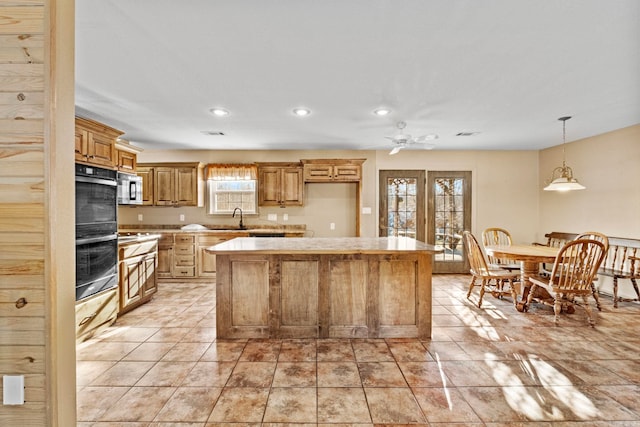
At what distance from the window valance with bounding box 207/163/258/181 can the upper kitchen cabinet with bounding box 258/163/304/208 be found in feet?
0.51

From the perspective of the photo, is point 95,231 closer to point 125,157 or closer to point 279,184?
point 125,157

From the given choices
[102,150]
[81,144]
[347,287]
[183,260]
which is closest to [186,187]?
[183,260]

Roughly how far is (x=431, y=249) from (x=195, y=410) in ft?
7.39

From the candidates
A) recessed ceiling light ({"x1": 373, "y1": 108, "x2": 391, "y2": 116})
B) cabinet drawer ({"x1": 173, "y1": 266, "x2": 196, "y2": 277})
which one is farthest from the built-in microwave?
recessed ceiling light ({"x1": 373, "y1": 108, "x2": 391, "y2": 116})

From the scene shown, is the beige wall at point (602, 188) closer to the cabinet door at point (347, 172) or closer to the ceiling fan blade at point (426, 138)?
the ceiling fan blade at point (426, 138)

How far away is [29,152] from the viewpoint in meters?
1.24

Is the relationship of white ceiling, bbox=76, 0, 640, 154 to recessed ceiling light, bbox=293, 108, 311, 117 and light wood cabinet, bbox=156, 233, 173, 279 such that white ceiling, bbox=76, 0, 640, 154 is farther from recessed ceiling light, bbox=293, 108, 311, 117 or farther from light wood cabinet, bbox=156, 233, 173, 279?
light wood cabinet, bbox=156, 233, 173, 279

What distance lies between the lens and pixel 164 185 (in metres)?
5.59

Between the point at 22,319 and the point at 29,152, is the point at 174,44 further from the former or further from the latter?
the point at 22,319

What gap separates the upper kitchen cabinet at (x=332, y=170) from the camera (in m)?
5.48

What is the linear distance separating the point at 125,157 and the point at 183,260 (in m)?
2.13

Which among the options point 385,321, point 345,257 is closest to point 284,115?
point 345,257

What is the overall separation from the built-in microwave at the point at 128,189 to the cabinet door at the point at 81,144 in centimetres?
104

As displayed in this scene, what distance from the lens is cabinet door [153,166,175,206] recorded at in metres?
5.58
